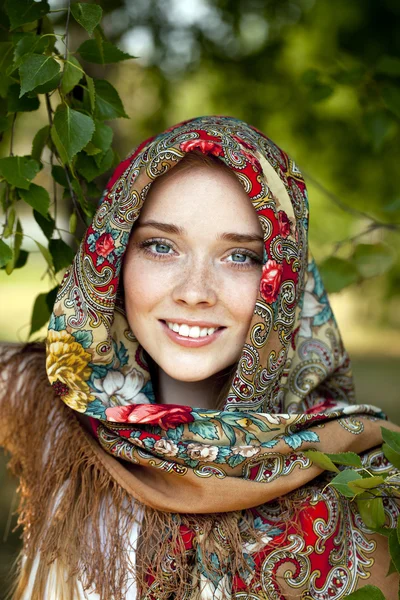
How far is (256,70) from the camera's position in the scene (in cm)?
595

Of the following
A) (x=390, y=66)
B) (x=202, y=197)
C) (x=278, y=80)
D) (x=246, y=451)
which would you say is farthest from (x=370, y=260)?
(x=278, y=80)

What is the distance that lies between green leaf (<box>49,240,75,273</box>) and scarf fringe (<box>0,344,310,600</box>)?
0.48 m

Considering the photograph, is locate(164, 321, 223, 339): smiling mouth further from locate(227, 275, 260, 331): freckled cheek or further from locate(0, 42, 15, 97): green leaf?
locate(0, 42, 15, 97): green leaf

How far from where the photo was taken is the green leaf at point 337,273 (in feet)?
9.26

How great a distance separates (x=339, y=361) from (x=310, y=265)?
316mm

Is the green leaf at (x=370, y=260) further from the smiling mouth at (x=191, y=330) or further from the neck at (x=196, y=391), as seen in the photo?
the smiling mouth at (x=191, y=330)

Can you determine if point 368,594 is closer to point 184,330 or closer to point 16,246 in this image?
point 184,330

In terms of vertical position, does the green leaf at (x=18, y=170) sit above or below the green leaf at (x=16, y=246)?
above

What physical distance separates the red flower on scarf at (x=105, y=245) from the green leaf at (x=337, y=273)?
1046 millimetres

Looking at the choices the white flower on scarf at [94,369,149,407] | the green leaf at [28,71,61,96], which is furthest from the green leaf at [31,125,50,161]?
the white flower on scarf at [94,369,149,407]

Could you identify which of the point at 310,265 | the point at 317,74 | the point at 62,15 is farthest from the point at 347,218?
the point at 310,265

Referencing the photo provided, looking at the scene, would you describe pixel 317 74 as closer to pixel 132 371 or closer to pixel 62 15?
pixel 132 371

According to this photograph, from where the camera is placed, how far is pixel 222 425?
2004 mm

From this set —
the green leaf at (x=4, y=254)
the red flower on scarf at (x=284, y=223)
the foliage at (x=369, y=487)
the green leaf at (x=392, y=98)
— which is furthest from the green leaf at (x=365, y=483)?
the green leaf at (x=392, y=98)
